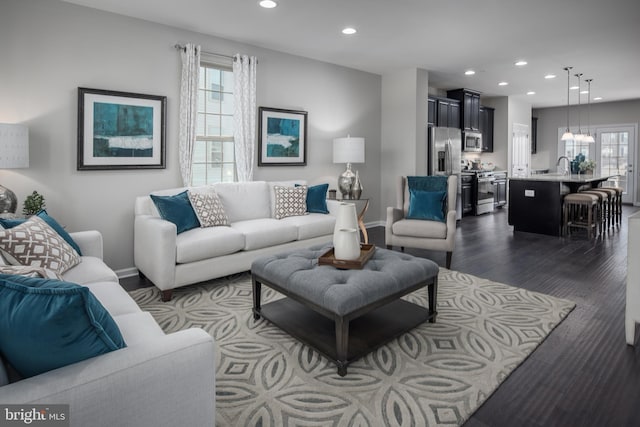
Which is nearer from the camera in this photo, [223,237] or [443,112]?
[223,237]

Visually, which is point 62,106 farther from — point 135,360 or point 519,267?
point 519,267

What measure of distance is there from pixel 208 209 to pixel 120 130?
3.92ft

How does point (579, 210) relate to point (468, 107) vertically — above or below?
below

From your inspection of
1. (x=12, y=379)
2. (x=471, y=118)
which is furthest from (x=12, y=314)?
(x=471, y=118)

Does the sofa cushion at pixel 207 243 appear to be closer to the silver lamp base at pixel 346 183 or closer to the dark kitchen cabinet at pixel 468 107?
the silver lamp base at pixel 346 183

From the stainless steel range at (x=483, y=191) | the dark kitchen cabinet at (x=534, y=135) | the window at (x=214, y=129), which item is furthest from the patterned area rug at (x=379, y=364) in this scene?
the dark kitchen cabinet at (x=534, y=135)

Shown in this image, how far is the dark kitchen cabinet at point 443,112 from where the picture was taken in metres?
6.90

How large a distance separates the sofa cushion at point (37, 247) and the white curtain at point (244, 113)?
8.34 ft

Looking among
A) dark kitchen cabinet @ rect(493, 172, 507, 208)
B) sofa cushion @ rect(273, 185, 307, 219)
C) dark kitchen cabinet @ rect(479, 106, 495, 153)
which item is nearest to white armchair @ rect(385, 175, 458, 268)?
sofa cushion @ rect(273, 185, 307, 219)

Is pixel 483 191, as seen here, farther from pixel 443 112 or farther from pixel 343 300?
pixel 343 300

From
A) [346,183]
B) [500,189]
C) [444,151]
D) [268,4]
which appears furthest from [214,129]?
[500,189]

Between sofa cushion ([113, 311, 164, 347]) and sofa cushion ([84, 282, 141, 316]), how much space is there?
0.08 metres

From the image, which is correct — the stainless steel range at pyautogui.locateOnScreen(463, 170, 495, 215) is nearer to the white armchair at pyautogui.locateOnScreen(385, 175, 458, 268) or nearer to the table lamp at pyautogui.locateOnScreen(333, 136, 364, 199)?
the table lamp at pyautogui.locateOnScreen(333, 136, 364, 199)

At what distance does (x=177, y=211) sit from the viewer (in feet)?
11.7
